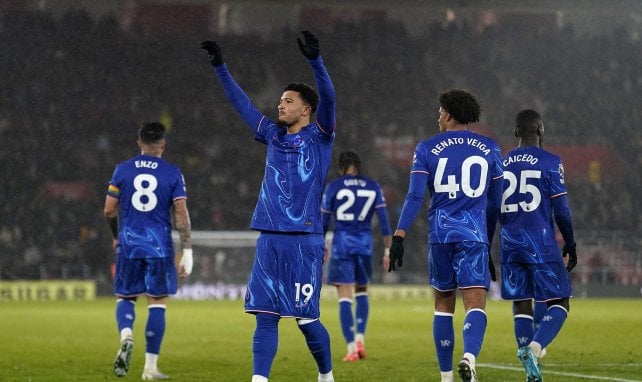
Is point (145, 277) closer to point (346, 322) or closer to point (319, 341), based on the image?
point (346, 322)

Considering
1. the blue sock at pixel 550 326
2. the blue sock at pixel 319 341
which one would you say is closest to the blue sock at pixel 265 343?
the blue sock at pixel 319 341

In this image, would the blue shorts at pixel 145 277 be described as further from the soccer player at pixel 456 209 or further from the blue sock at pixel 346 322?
the soccer player at pixel 456 209

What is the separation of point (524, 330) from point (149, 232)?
3.62 metres

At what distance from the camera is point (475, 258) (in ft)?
25.0

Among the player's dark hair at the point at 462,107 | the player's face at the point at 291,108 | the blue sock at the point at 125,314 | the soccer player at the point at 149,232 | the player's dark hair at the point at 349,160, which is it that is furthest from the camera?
the player's dark hair at the point at 349,160

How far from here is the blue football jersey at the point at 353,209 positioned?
510 inches

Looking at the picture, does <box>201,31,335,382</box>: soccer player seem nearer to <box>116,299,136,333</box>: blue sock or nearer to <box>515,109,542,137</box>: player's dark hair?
<box>515,109,542,137</box>: player's dark hair

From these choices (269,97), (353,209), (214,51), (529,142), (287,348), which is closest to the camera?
(214,51)

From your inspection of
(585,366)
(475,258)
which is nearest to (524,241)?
(475,258)

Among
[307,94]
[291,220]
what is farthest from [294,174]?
[307,94]

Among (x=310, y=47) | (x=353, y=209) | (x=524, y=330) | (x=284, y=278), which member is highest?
(x=310, y=47)

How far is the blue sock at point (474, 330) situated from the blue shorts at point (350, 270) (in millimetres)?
5405

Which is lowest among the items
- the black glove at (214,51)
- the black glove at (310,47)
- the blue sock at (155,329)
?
the blue sock at (155,329)

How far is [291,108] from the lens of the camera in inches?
272
